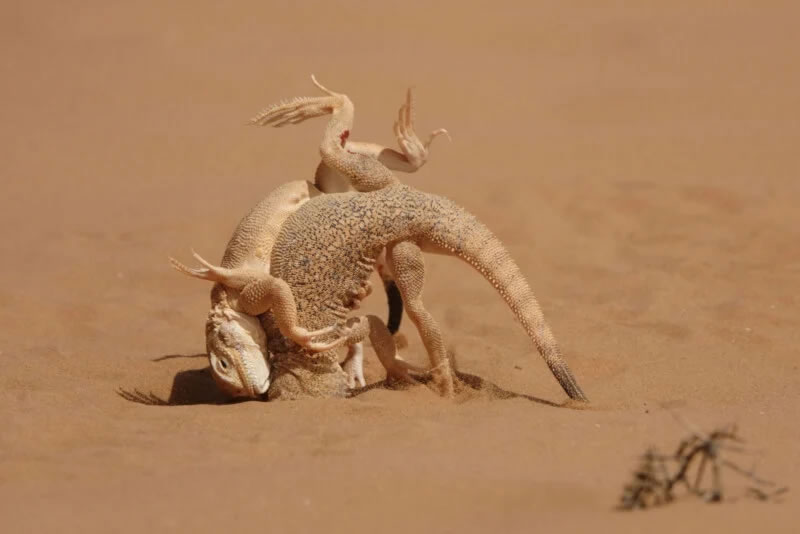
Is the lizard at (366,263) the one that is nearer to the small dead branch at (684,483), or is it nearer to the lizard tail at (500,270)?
the lizard tail at (500,270)

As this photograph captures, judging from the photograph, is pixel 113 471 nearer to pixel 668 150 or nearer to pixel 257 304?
pixel 257 304

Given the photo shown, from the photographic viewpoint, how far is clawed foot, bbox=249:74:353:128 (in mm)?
7605

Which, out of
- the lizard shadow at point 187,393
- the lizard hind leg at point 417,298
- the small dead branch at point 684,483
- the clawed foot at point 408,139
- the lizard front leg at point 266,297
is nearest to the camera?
the small dead branch at point 684,483

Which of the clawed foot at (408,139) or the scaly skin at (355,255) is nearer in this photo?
the scaly skin at (355,255)

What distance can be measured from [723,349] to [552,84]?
10.5 metres

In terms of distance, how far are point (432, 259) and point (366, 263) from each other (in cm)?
479

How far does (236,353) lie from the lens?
6.82 meters

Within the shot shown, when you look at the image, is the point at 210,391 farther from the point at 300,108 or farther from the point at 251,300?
the point at 300,108

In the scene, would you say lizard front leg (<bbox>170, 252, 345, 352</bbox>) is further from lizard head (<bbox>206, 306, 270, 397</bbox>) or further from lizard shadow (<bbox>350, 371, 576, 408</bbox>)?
lizard shadow (<bbox>350, 371, 576, 408</bbox>)

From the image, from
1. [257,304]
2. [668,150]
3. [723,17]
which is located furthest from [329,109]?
[723,17]

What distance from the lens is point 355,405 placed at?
6629 mm

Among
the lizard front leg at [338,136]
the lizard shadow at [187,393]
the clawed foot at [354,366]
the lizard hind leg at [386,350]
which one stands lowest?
the lizard shadow at [187,393]

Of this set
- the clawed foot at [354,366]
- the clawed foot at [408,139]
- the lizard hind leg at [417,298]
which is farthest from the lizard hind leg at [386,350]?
the clawed foot at [408,139]

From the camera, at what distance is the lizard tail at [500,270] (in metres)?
7.04
